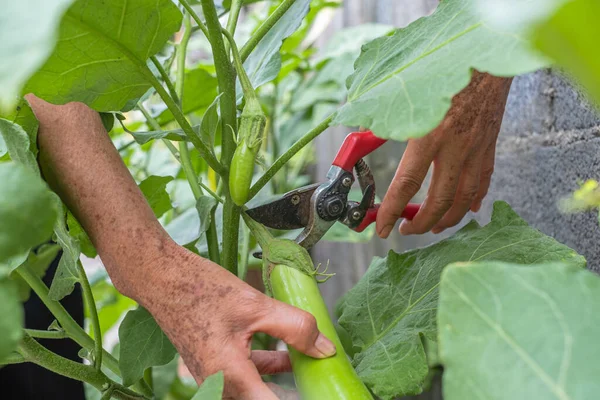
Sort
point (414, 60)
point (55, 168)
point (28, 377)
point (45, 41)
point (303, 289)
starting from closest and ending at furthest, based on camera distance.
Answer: point (45, 41), point (414, 60), point (303, 289), point (55, 168), point (28, 377)

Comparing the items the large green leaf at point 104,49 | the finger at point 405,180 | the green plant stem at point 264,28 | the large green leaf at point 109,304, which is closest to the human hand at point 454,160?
the finger at point 405,180

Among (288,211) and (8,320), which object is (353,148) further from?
(8,320)

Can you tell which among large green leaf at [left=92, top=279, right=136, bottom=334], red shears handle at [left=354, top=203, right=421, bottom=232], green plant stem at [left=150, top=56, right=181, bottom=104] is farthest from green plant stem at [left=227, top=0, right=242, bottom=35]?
large green leaf at [left=92, top=279, right=136, bottom=334]

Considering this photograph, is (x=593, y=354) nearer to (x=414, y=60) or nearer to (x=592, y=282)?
(x=592, y=282)

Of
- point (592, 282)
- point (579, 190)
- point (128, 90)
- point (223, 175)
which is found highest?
point (128, 90)

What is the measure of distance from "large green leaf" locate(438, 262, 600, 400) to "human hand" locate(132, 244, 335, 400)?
281 millimetres

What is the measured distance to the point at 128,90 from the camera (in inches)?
29.2

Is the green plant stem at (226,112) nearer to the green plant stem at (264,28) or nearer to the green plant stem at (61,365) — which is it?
the green plant stem at (264,28)

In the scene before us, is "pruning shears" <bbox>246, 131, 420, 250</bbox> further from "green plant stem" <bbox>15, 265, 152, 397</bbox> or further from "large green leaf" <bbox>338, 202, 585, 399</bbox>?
"green plant stem" <bbox>15, 265, 152, 397</bbox>

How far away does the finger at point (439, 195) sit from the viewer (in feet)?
2.86

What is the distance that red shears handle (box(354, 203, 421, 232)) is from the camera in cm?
95

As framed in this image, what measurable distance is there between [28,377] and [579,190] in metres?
1.02

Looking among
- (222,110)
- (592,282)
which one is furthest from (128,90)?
(592,282)

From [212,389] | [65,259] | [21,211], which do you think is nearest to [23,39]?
[21,211]
